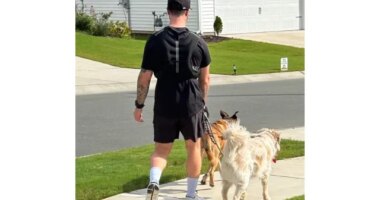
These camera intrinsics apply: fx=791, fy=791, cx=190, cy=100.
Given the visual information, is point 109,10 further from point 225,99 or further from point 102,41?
point 225,99

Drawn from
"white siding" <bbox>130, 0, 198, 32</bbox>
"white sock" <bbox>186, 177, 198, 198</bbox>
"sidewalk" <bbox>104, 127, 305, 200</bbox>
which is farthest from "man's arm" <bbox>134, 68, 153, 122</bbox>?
"white siding" <bbox>130, 0, 198, 32</bbox>

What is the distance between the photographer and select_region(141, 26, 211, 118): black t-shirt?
5.95m

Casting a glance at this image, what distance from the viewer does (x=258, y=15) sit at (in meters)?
33.3

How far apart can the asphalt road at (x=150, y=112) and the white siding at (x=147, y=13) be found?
11825mm

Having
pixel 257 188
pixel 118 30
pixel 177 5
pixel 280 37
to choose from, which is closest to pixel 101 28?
pixel 118 30

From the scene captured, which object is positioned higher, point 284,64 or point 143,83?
point 143,83

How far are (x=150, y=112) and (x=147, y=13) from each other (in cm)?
1823

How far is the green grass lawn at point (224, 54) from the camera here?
22859mm

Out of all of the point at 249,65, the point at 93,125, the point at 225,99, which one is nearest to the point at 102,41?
the point at 249,65

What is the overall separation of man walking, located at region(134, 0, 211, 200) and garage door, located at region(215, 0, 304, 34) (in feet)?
84.5

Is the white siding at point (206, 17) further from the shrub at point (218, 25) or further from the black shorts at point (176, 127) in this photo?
the black shorts at point (176, 127)

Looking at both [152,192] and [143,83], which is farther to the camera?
[143,83]

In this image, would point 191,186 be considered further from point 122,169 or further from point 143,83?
point 122,169
